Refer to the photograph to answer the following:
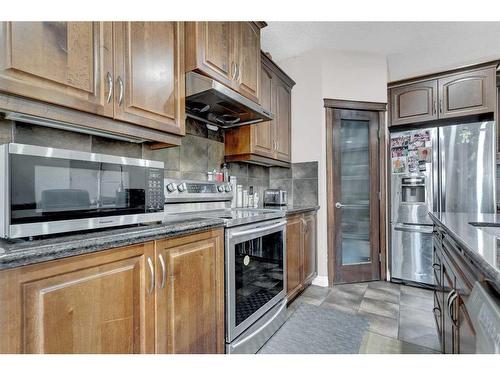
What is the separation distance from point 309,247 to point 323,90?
1884mm

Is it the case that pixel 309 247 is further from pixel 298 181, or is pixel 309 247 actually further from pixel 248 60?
pixel 248 60

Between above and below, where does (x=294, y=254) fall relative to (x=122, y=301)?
below

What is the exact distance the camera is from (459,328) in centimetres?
96

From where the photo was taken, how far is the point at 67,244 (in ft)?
2.62

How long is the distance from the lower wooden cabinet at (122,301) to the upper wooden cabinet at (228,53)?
3.64 ft

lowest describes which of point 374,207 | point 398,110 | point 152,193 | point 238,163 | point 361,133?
point 374,207

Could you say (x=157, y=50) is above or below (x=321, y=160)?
above

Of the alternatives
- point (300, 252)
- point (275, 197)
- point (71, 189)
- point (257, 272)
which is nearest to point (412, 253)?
point (300, 252)

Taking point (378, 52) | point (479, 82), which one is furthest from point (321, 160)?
point (479, 82)

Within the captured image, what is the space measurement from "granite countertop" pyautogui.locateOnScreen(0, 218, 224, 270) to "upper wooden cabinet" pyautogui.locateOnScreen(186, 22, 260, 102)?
3.59 ft

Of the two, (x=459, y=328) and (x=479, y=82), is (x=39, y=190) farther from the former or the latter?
(x=479, y=82)

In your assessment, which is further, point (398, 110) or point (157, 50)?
point (398, 110)

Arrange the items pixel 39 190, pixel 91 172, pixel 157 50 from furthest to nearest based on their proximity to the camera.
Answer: pixel 157 50 < pixel 91 172 < pixel 39 190

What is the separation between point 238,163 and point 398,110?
2136 millimetres
